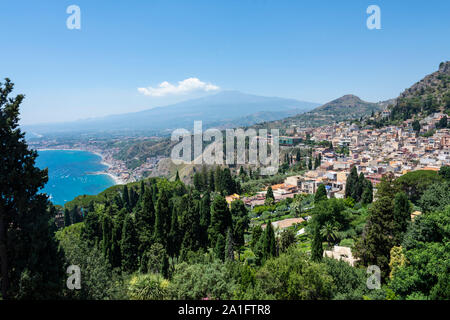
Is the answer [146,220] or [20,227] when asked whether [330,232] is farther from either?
[20,227]

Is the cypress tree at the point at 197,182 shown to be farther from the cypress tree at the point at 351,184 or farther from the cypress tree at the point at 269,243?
the cypress tree at the point at 269,243

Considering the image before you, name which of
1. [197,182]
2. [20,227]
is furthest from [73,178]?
[20,227]

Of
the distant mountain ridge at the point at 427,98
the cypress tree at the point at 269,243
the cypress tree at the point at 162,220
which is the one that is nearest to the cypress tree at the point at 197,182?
the cypress tree at the point at 162,220

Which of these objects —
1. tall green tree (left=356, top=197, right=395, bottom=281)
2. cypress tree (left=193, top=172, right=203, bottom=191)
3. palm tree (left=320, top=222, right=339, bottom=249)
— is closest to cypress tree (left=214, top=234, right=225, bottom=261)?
tall green tree (left=356, top=197, right=395, bottom=281)

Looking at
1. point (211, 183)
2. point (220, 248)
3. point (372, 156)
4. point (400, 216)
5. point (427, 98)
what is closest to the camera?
point (400, 216)

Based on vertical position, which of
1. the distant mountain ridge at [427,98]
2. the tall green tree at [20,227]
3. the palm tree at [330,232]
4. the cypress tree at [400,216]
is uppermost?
the distant mountain ridge at [427,98]
